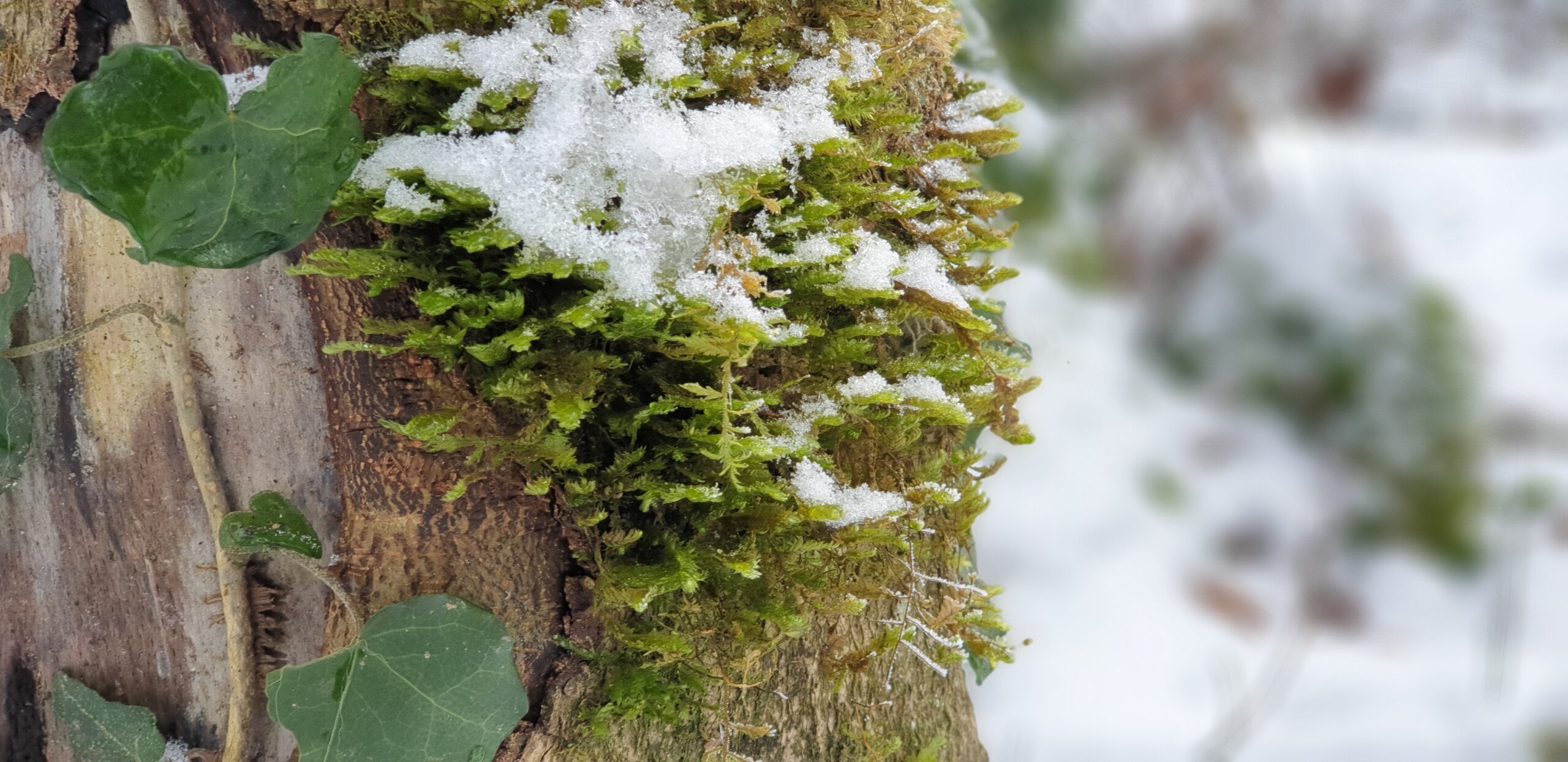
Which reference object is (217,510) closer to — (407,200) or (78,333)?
(78,333)

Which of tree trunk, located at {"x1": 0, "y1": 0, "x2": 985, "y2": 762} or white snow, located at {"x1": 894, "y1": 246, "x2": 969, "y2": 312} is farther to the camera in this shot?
white snow, located at {"x1": 894, "y1": 246, "x2": 969, "y2": 312}

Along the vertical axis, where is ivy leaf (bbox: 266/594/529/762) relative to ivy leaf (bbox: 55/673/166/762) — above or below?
above

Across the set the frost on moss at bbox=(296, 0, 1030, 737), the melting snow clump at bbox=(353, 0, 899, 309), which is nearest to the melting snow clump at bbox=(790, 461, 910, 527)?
the frost on moss at bbox=(296, 0, 1030, 737)

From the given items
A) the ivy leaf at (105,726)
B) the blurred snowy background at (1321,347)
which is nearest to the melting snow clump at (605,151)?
the ivy leaf at (105,726)

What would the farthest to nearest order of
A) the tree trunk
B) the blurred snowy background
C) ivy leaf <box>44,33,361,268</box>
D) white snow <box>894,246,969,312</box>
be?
the blurred snowy background < white snow <box>894,246,969,312</box> < the tree trunk < ivy leaf <box>44,33,361,268</box>

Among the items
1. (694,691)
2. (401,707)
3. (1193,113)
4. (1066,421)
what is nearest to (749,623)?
(694,691)

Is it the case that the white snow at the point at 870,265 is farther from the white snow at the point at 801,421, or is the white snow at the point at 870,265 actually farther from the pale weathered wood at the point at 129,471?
the pale weathered wood at the point at 129,471

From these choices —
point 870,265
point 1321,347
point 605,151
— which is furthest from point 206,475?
point 1321,347

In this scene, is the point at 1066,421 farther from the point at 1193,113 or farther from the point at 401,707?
the point at 401,707

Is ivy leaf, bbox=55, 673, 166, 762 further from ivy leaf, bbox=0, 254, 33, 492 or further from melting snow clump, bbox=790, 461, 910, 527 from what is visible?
melting snow clump, bbox=790, 461, 910, 527
